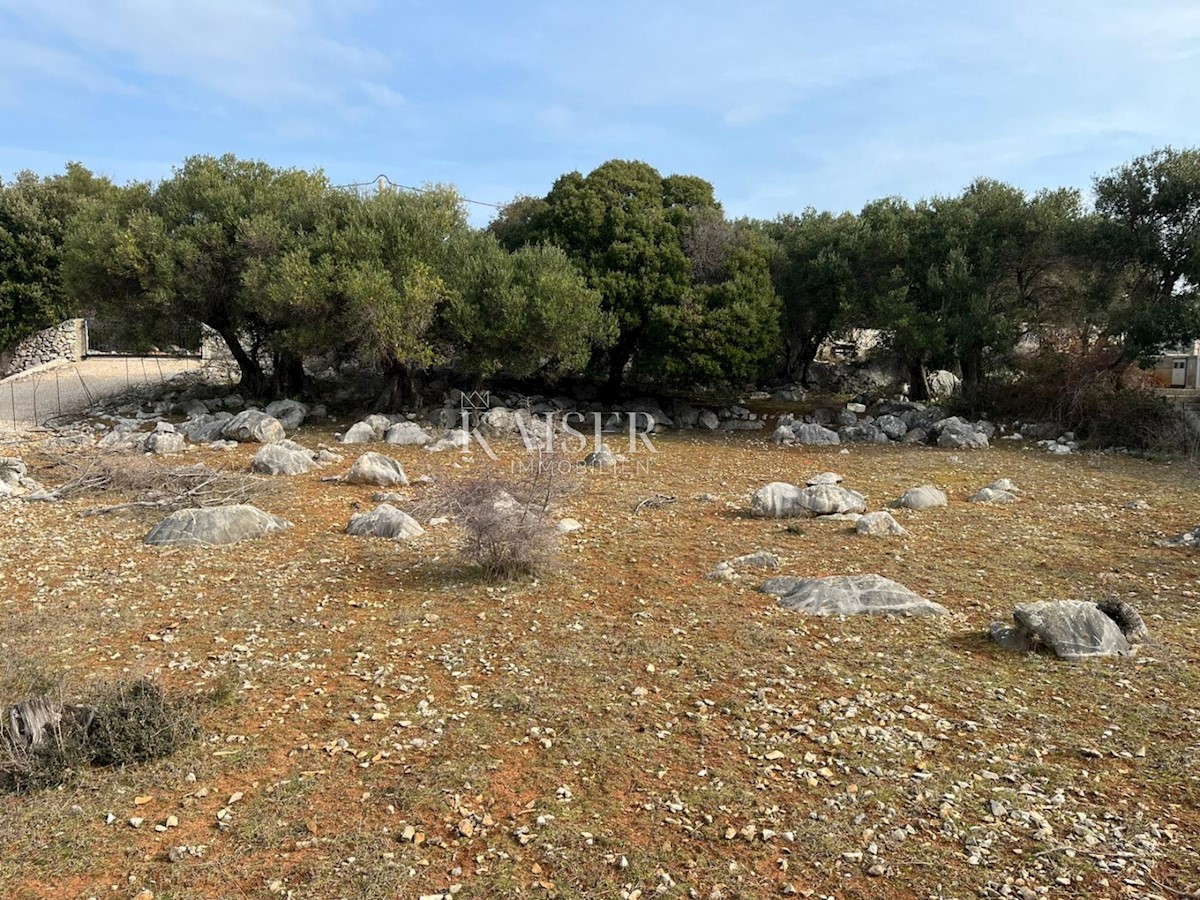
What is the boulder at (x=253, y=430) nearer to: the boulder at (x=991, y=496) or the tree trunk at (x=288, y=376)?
the tree trunk at (x=288, y=376)

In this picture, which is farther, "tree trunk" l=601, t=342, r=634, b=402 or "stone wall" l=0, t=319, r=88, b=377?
"stone wall" l=0, t=319, r=88, b=377

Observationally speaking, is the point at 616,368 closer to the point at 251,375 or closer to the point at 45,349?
the point at 251,375

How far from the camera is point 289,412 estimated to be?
21234mm

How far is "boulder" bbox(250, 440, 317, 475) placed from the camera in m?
14.6

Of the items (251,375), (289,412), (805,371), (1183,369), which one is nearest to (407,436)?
(289,412)

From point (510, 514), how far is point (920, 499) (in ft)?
24.3

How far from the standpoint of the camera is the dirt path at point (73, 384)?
75.3 feet

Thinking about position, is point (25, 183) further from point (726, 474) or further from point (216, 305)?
point (726, 474)

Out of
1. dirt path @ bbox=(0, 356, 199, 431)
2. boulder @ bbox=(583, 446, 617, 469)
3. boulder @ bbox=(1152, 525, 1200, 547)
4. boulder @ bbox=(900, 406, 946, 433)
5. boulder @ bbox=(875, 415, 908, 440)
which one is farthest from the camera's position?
dirt path @ bbox=(0, 356, 199, 431)

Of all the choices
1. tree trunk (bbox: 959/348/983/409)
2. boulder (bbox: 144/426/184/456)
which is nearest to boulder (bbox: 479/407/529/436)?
boulder (bbox: 144/426/184/456)

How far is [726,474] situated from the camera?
15828 millimetres

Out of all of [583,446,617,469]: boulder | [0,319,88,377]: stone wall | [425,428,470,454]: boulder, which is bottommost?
[583,446,617,469]: boulder

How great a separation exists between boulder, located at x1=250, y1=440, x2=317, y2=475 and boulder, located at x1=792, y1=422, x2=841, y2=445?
12269 millimetres

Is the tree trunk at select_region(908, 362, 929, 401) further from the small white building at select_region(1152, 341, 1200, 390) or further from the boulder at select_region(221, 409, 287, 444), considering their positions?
the boulder at select_region(221, 409, 287, 444)
